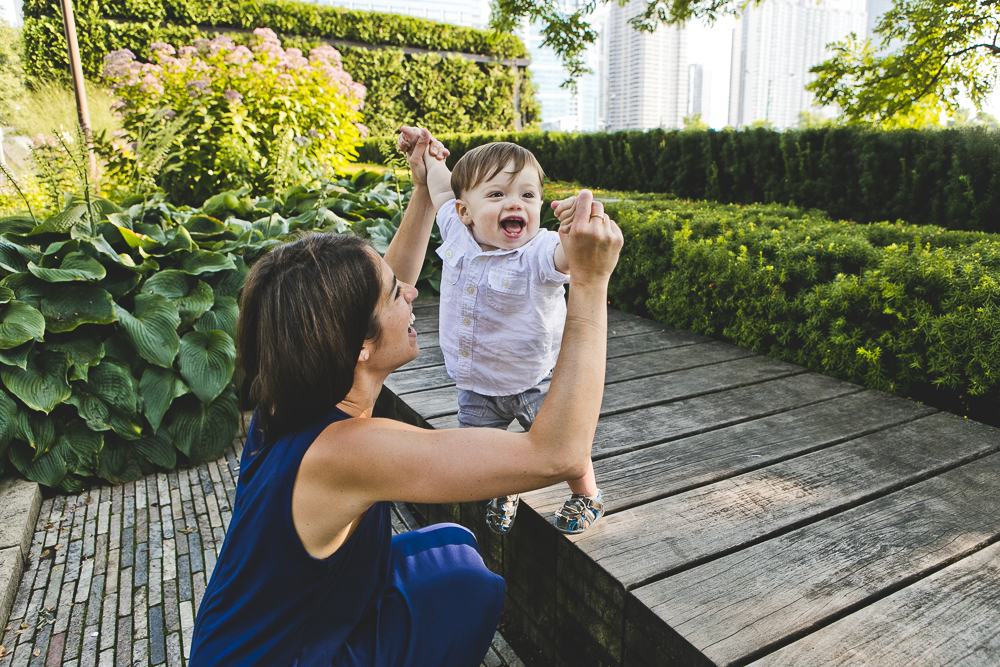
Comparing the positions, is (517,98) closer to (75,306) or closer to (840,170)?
(840,170)

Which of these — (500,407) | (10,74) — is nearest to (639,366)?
(500,407)

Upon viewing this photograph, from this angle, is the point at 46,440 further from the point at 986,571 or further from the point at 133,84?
the point at 133,84

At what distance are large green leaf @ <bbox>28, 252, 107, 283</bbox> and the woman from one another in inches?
87.6

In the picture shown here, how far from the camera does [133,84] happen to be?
5656 millimetres

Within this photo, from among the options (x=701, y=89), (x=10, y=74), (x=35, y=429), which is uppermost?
(x=701, y=89)

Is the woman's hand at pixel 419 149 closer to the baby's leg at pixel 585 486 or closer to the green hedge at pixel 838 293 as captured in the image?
the baby's leg at pixel 585 486

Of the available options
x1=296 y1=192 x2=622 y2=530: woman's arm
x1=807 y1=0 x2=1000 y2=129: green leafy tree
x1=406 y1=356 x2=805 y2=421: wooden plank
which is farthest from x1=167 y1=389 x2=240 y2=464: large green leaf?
x1=807 y1=0 x2=1000 y2=129: green leafy tree

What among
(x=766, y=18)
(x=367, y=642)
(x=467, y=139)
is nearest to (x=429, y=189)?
(x=367, y=642)

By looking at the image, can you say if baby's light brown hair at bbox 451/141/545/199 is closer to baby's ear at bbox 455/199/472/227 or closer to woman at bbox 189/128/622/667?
baby's ear at bbox 455/199/472/227

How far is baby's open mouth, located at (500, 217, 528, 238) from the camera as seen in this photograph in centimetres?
184

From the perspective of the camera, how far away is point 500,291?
1853 mm

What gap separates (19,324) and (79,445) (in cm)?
60

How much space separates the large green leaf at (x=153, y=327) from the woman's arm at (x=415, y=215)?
1.70m

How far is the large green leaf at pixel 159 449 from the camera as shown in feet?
10.1
